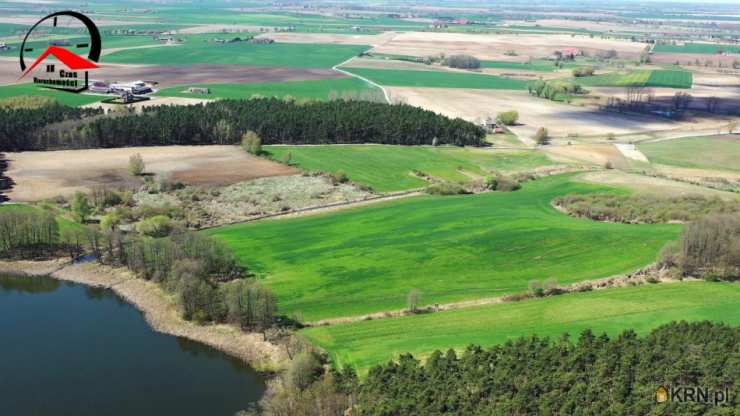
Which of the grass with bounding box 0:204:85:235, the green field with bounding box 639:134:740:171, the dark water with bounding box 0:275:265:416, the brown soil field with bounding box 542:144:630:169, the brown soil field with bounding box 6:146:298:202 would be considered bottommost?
the dark water with bounding box 0:275:265:416

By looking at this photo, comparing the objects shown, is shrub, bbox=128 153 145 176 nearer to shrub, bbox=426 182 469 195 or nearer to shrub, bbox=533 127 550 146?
shrub, bbox=426 182 469 195

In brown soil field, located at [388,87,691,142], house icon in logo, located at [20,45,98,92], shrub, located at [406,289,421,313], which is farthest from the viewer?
brown soil field, located at [388,87,691,142]

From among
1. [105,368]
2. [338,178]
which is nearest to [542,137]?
[338,178]

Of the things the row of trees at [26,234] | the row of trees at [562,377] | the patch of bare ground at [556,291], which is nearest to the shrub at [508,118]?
the patch of bare ground at [556,291]

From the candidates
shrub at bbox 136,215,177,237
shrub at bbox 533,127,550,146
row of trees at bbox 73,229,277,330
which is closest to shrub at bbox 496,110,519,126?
shrub at bbox 533,127,550,146

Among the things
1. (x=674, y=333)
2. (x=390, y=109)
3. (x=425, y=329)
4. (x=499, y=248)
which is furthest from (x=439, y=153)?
(x=674, y=333)

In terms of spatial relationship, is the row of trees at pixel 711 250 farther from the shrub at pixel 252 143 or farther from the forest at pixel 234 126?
the shrub at pixel 252 143

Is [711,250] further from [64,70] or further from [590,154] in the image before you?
[64,70]

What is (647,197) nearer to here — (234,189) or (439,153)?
(439,153)
